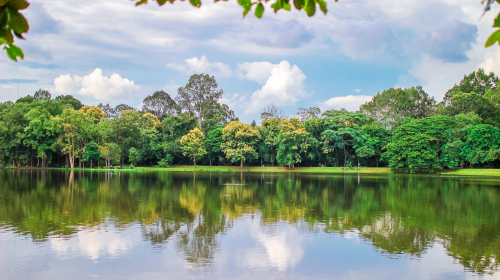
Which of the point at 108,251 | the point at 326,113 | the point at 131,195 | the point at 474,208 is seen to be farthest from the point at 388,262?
the point at 326,113

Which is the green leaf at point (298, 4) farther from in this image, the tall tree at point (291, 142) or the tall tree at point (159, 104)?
the tall tree at point (159, 104)

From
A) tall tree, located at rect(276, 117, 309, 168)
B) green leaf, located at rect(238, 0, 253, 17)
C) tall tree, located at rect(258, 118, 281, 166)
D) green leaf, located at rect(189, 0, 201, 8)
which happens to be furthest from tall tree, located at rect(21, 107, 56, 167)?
green leaf, located at rect(238, 0, 253, 17)

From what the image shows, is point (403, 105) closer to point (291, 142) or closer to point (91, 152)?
point (291, 142)

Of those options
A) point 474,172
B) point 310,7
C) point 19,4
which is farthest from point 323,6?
point 474,172

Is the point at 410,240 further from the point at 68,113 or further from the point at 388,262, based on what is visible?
the point at 68,113

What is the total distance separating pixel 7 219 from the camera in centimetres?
1241

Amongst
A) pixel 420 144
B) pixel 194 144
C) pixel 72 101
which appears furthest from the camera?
pixel 72 101

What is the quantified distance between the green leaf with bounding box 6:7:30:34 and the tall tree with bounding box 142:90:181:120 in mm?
82540

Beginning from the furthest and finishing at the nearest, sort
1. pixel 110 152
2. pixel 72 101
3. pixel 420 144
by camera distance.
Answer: pixel 72 101 → pixel 110 152 → pixel 420 144

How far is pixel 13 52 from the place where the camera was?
2307 millimetres

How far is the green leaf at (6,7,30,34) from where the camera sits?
204cm

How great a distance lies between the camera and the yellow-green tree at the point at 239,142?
5616 centimetres

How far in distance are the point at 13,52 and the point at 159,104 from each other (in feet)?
277

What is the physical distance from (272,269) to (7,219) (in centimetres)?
1004
